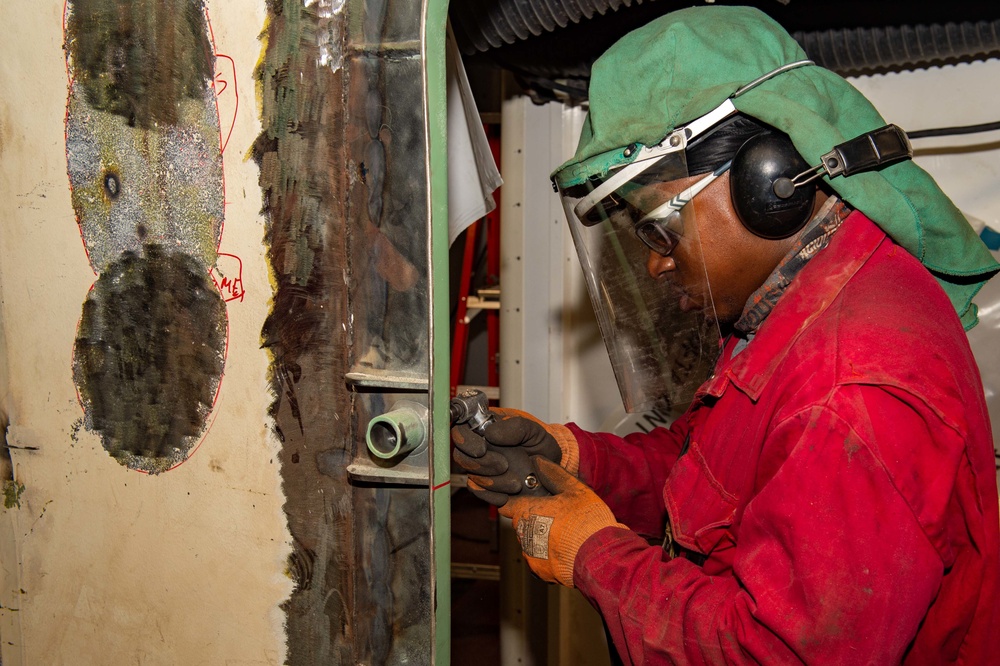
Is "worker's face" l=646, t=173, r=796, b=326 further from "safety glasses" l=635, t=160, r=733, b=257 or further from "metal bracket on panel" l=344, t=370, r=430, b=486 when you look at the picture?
"metal bracket on panel" l=344, t=370, r=430, b=486

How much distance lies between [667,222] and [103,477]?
1.08 metres

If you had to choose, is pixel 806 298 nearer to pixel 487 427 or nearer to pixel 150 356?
pixel 487 427

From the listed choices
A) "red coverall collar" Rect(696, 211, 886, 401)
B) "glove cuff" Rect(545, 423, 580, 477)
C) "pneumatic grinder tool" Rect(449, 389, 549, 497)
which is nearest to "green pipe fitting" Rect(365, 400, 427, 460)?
"pneumatic grinder tool" Rect(449, 389, 549, 497)

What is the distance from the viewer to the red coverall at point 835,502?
96cm

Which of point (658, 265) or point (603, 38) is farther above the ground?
point (603, 38)

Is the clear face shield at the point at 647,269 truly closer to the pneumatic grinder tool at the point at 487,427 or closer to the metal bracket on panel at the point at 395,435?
the pneumatic grinder tool at the point at 487,427

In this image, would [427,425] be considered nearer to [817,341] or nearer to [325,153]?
[325,153]

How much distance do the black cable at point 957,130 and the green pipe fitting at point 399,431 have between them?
169 centimetres

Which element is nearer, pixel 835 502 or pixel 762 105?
pixel 835 502

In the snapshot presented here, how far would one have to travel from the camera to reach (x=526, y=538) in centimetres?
141

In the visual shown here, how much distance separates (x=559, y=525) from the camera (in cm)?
137

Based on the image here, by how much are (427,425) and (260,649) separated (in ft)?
1.74

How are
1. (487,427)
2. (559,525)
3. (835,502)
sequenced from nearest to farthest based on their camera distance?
1. (835,502)
2. (559,525)
3. (487,427)

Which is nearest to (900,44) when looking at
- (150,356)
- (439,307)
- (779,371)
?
(779,371)
